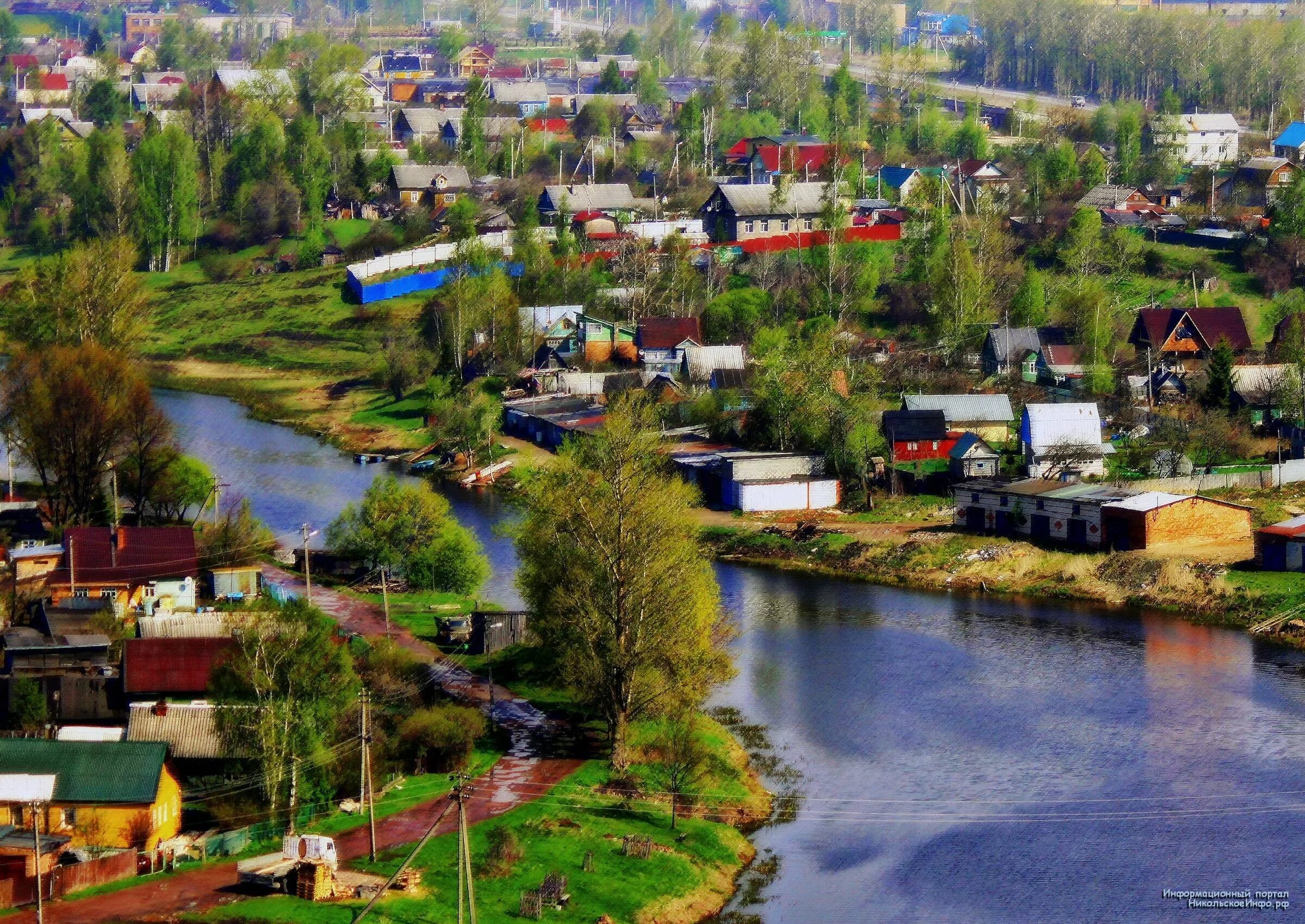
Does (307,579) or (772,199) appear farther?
(772,199)

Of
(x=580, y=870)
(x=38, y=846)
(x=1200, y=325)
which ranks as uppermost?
(x=1200, y=325)

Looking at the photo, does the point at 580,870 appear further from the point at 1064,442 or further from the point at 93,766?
the point at 1064,442

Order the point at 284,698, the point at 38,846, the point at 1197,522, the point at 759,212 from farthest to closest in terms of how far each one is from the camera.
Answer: the point at 759,212 < the point at 1197,522 < the point at 284,698 < the point at 38,846

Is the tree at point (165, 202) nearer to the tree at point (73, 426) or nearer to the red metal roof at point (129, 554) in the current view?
the tree at point (73, 426)

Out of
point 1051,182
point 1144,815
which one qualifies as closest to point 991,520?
point 1144,815

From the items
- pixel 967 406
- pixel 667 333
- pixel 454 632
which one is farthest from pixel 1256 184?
pixel 454 632

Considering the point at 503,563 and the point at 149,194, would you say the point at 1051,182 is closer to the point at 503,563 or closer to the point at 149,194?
the point at 149,194

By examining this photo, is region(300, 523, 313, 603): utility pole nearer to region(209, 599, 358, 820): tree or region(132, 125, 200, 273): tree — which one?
region(209, 599, 358, 820): tree
